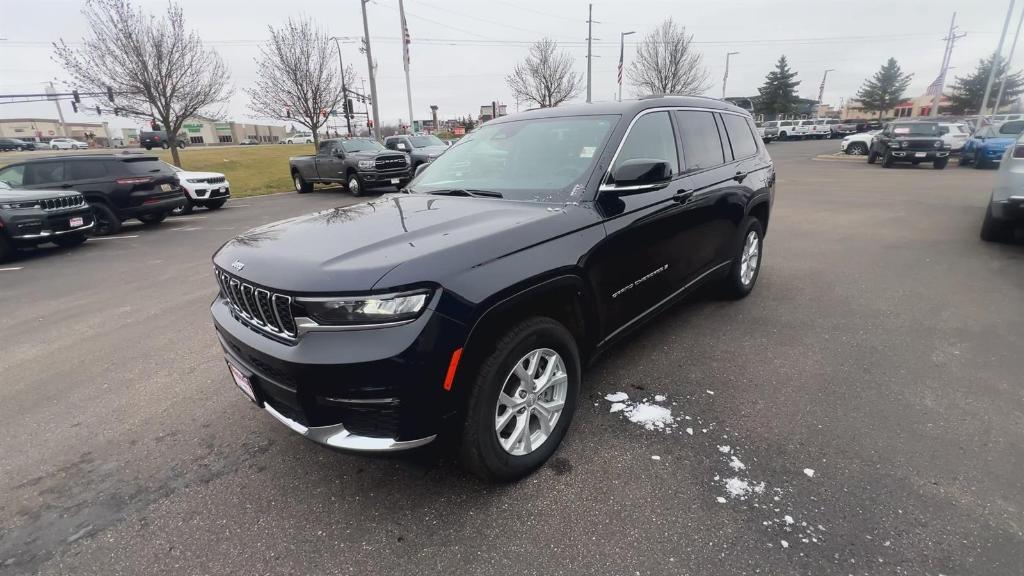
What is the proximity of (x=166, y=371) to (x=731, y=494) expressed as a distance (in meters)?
4.13

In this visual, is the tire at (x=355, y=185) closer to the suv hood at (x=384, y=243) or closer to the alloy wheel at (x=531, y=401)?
the suv hood at (x=384, y=243)

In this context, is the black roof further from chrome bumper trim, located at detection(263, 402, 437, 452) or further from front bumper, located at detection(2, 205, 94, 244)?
front bumper, located at detection(2, 205, 94, 244)

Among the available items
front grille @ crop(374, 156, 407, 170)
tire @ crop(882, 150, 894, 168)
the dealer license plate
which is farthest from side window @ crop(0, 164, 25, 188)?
tire @ crop(882, 150, 894, 168)

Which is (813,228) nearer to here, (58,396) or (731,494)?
(731,494)

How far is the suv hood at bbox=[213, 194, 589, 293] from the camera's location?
203 centimetres

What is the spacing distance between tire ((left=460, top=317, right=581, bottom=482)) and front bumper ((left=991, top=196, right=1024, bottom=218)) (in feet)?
21.8

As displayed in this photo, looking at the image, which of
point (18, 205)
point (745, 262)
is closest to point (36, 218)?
point (18, 205)

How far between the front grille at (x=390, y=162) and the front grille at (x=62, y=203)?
7752mm

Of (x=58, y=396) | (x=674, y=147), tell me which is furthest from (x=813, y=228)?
(x=58, y=396)

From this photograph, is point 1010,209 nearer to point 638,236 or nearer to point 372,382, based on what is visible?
point 638,236

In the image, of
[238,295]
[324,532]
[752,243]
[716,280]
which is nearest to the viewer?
[324,532]

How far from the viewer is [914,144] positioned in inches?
711

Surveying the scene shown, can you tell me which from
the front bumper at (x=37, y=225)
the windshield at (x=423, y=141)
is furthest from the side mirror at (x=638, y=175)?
the windshield at (x=423, y=141)

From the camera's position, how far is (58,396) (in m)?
3.69
